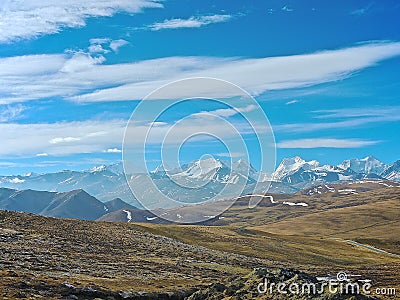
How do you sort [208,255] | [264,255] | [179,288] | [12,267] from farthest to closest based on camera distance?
[264,255]
[208,255]
[179,288]
[12,267]

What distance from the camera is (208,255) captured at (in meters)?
96.6

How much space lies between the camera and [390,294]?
196 ft

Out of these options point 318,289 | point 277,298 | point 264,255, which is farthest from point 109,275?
point 264,255

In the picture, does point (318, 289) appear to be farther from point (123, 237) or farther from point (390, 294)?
point (123, 237)

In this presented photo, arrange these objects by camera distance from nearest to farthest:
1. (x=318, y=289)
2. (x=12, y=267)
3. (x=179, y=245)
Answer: (x=318, y=289) < (x=12, y=267) < (x=179, y=245)

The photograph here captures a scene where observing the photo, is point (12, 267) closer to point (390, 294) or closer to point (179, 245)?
point (390, 294)

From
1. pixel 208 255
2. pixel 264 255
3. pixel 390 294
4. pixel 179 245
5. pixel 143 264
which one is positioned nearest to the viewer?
pixel 390 294

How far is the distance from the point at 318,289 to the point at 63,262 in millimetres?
38598

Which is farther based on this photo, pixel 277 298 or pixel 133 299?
pixel 133 299

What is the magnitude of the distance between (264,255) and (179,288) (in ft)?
230

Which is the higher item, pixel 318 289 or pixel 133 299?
pixel 318 289

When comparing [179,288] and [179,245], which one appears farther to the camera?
[179,245]

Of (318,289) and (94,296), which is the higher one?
(318,289)

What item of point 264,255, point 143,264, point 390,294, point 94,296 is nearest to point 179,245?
point 264,255
